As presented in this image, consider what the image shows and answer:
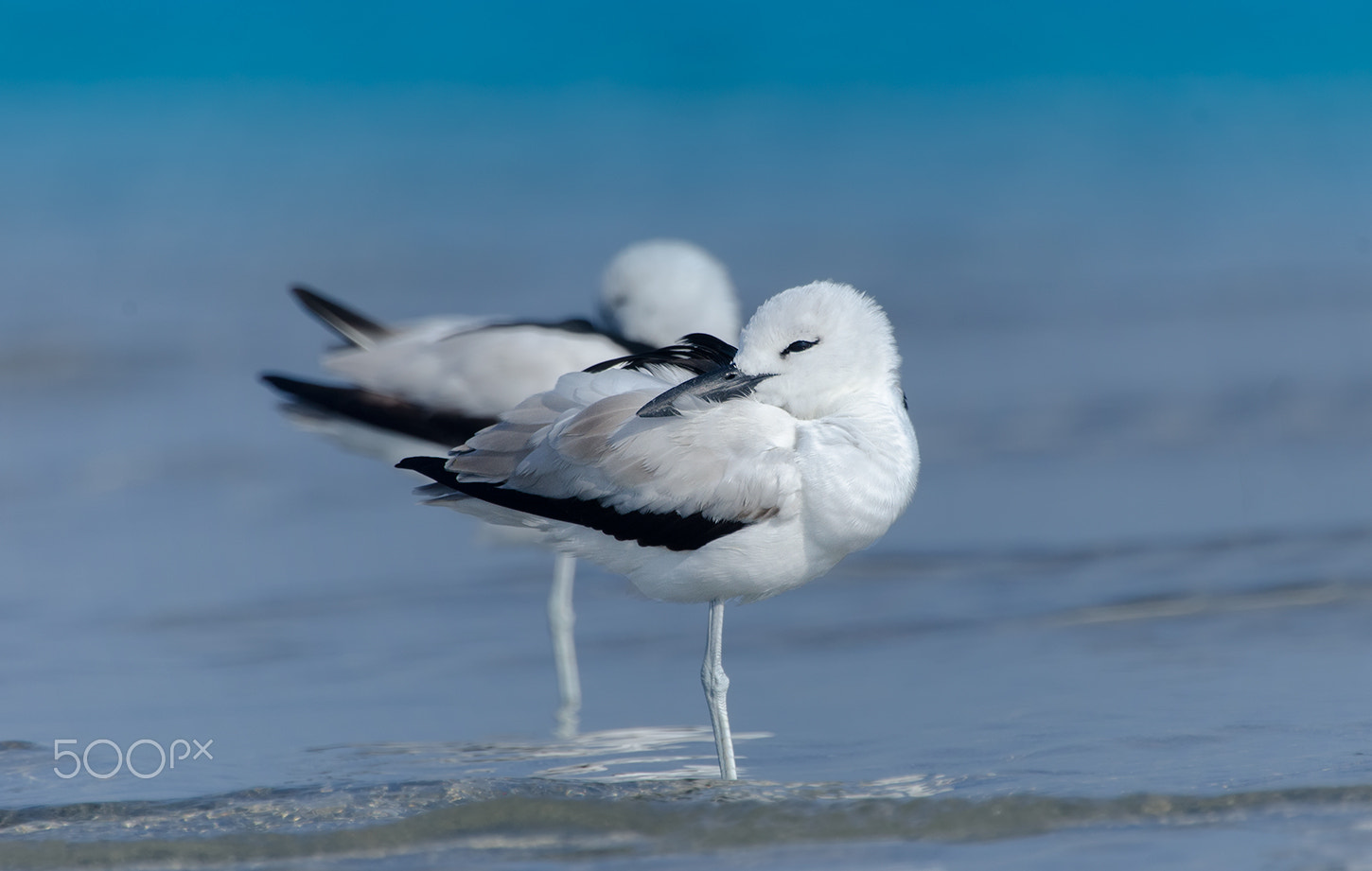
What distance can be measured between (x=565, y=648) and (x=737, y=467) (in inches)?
77.1

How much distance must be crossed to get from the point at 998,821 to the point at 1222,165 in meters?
17.1

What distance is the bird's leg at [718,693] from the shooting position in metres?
5.23

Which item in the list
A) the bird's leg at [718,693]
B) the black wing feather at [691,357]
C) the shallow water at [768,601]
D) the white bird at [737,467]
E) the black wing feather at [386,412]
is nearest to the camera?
the shallow water at [768,601]

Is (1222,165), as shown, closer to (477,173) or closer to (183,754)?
(477,173)

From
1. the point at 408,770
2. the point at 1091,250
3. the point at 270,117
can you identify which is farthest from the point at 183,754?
the point at 270,117

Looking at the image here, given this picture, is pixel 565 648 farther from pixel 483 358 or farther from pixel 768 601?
pixel 483 358

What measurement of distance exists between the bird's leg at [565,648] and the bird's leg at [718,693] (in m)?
0.66

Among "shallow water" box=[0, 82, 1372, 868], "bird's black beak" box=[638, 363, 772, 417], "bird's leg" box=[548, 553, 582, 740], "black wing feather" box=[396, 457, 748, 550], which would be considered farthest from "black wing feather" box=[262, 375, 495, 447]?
"bird's black beak" box=[638, 363, 772, 417]

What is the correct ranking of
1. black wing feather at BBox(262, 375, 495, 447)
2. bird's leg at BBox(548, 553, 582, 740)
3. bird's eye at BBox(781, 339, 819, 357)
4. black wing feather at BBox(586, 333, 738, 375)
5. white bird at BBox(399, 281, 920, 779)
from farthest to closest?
1. black wing feather at BBox(262, 375, 495, 447)
2. bird's leg at BBox(548, 553, 582, 740)
3. black wing feather at BBox(586, 333, 738, 375)
4. bird's eye at BBox(781, 339, 819, 357)
5. white bird at BBox(399, 281, 920, 779)

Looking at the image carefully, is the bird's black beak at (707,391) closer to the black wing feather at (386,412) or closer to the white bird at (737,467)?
the white bird at (737,467)

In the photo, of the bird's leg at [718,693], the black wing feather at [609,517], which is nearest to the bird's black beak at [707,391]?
the black wing feather at [609,517]

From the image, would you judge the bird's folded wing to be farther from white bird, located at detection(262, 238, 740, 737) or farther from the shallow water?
white bird, located at detection(262, 238, 740, 737)

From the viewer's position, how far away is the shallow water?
15.9ft

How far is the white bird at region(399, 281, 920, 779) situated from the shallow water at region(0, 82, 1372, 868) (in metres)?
0.67
